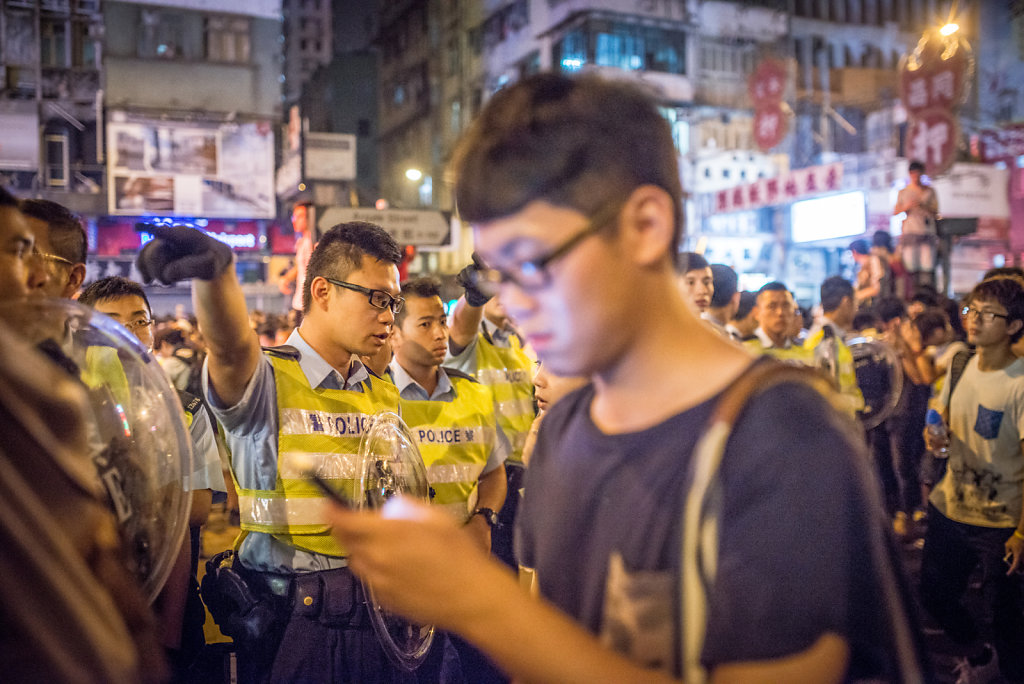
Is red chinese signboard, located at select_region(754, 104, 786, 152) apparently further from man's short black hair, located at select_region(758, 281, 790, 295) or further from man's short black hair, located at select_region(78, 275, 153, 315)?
man's short black hair, located at select_region(78, 275, 153, 315)

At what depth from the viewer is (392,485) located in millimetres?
2588

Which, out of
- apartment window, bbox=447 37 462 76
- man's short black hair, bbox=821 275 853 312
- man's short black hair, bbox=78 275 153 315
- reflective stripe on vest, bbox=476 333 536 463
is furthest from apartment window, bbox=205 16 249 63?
man's short black hair, bbox=78 275 153 315

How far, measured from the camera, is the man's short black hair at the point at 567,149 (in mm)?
1198

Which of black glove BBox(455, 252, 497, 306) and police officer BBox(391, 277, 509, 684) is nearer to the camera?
police officer BBox(391, 277, 509, 684)

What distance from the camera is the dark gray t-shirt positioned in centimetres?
104

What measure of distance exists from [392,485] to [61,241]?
1.47m

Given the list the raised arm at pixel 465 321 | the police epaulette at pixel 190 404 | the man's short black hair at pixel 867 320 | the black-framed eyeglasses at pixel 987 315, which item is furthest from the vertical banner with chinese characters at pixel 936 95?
the police epaulette at pixel 190 404

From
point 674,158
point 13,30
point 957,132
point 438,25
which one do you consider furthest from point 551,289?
point 438,25

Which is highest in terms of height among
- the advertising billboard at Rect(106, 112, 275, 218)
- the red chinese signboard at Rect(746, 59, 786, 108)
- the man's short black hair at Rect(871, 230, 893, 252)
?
the red chinese signboard at Rect(746, 59, 786, 108)

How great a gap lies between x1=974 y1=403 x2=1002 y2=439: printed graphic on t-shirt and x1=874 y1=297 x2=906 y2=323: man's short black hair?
14.6ft

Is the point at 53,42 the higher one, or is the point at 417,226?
the point at 53,42

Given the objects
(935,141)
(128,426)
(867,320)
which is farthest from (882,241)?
(128,426)

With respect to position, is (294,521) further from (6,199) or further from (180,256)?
(6,199)

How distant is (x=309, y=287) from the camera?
127 inches
